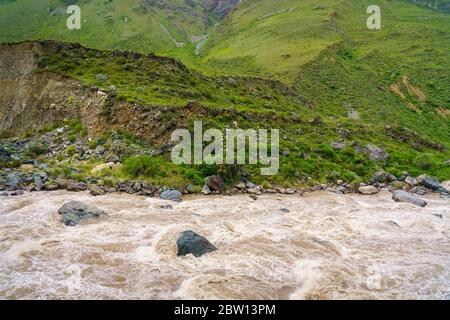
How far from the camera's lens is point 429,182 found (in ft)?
91.2

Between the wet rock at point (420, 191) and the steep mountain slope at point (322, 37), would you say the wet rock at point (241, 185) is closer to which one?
the wet rock at point (420, 191)

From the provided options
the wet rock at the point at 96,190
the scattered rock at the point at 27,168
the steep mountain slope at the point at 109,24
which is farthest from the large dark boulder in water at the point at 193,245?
the steep mountain slope at the point at 109,24

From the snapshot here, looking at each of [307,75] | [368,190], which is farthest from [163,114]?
[307,75]

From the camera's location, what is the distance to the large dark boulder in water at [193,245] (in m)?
15.0

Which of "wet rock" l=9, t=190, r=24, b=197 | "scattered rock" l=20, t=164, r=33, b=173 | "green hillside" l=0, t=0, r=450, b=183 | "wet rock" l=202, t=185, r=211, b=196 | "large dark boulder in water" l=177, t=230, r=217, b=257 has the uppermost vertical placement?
"green hillside" l=0, t=0, r=450, b=183

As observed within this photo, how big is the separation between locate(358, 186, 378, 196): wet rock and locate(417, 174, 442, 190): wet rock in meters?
4.16

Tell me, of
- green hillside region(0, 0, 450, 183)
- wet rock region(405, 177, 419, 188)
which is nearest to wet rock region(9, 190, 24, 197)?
green hillside region(0, 0, 450, 183)

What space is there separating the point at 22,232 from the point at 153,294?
7577mm

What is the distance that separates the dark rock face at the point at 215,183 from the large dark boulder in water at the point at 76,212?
7.43 m

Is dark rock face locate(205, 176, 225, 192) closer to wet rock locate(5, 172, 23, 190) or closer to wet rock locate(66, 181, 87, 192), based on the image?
wet rock locate(66, 181, 87, 192)

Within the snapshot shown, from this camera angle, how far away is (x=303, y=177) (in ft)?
89.9

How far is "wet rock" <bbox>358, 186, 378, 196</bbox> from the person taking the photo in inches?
1038

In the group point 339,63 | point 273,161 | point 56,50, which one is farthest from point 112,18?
point 273,161
